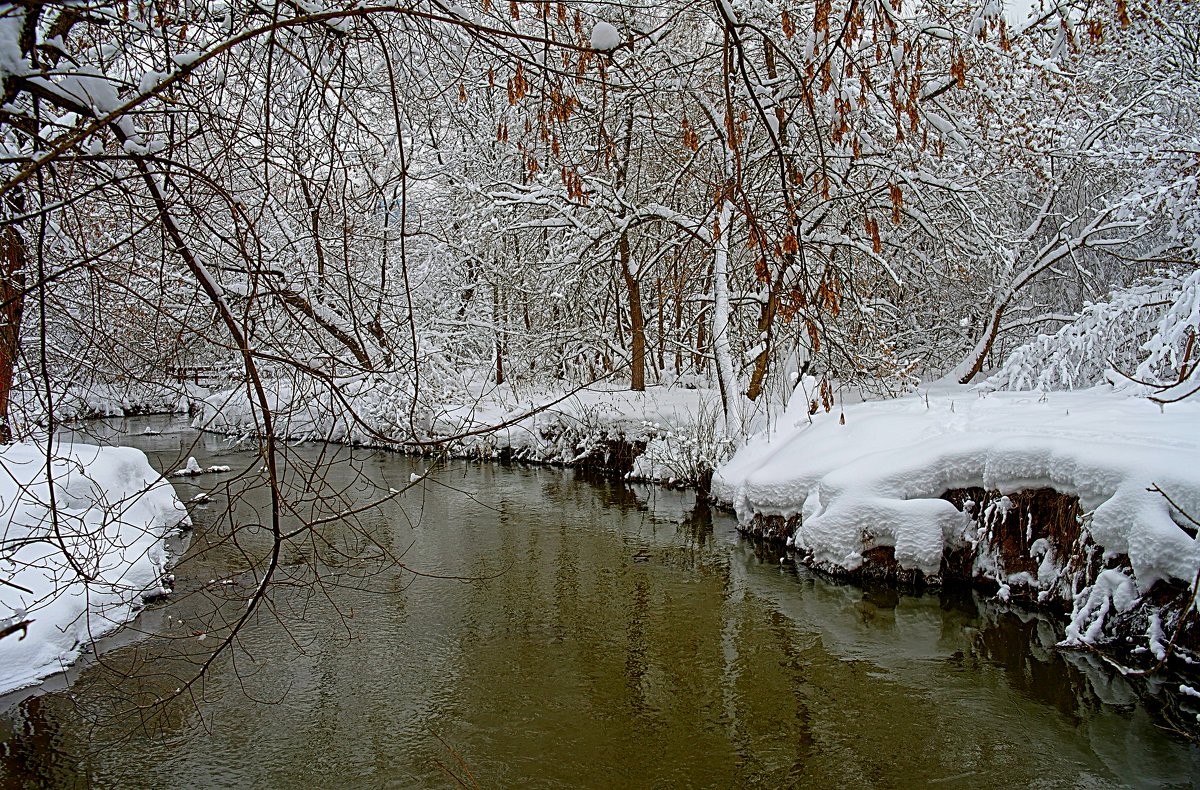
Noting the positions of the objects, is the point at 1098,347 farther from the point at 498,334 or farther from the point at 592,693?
the point at 498,334

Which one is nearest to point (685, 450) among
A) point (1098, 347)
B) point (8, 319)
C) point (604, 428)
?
point (604, 428)

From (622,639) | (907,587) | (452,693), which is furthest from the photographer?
(907,587)

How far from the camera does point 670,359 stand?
824 inches

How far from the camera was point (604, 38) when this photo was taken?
227cm

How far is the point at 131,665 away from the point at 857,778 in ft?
19.0

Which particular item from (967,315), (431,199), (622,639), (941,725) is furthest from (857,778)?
(431,199)

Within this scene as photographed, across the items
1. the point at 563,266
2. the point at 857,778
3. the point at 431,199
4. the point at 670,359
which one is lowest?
the point at 857,778

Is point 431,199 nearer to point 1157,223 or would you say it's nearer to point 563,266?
point 563,266

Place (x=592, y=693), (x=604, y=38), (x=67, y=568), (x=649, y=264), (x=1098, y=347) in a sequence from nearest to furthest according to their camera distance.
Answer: (x=604, y=38), (x=67, y=568), (x=592, y=693), (x=1098, y=347), (x=649, y=264)

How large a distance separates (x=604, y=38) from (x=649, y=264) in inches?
391

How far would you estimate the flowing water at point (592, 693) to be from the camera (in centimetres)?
529

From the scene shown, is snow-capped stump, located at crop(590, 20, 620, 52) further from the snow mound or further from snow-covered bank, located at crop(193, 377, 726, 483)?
snow-covered bank, located at crop(193, 377, 726, 483)

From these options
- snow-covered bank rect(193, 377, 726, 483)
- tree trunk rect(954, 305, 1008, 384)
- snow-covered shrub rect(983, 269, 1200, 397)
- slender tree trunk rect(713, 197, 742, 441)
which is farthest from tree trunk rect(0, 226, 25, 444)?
tree trunk rect(954, 305, 1008, 384)

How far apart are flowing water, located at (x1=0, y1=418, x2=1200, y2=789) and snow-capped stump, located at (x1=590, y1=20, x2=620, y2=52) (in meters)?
2.31
